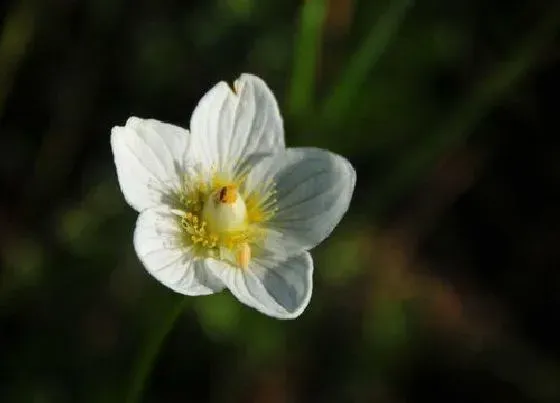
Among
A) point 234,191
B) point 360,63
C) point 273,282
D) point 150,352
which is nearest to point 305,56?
point 360,63

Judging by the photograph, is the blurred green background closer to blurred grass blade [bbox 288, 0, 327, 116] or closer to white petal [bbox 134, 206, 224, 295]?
blurred grass blade [bbox 288, 0, 327, 116]

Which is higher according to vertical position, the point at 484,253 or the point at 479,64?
the point at 479,64

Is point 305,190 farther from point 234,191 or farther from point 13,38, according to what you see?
point 13,38

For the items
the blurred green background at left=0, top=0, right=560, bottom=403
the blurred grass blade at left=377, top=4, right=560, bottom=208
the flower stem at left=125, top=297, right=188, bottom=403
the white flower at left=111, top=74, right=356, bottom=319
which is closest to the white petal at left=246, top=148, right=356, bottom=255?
the white flower at left=111, top=74, right=356, bottom=319

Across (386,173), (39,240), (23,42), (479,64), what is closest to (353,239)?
(386,173)

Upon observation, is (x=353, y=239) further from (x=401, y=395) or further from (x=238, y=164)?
(x=238, y=164)

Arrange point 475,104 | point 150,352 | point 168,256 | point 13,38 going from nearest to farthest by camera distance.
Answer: point 168,256 → point 150,352 → point 475,104 → point 13,38
